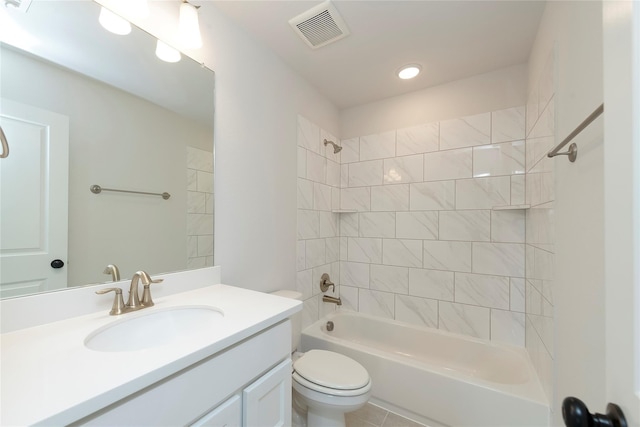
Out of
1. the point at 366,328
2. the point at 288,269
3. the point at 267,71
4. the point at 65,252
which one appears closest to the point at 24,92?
the point at 65,252

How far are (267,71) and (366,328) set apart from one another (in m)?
2.23

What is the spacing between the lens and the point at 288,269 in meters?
1.83

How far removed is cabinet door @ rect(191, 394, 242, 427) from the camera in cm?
65

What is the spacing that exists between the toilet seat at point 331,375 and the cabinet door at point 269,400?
34 centimetres

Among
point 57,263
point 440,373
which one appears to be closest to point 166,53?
point 57,263

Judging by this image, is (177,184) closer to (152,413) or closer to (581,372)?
(152,413)

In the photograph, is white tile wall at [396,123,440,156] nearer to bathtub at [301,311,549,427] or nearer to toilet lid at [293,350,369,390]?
bathtub at [301,311,549,427]

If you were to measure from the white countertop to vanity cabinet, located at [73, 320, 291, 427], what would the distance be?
1.5 inches

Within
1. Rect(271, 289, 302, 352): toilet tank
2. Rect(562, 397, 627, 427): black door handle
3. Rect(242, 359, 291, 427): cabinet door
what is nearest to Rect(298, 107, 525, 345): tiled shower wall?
Rect(271, 289, 302, 352): toilet tank

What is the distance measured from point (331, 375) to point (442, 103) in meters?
2.15

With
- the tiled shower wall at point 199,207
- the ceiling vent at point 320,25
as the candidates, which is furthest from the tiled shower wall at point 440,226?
the tiled shower wall at point 199,207

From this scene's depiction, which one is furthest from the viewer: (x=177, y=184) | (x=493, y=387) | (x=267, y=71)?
(x=267, y=71)

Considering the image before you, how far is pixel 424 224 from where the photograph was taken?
2.09 meters

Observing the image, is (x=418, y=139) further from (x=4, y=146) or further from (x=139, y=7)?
(x=4, y=146)
